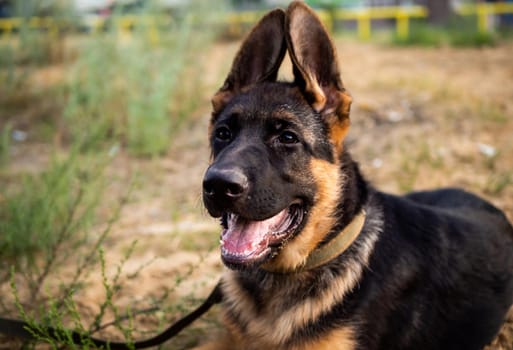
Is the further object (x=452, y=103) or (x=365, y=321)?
(x=452, y=103)

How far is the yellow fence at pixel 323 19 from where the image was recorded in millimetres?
9925

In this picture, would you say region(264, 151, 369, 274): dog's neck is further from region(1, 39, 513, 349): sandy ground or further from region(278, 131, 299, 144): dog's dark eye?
region(1, 39, 513, 349): sandy ground

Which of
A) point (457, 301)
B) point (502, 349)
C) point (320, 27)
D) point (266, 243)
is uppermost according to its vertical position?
point (320, 27)

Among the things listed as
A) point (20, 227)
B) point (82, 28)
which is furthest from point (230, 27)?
point (20, 227)

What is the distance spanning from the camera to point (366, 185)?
3504 mm

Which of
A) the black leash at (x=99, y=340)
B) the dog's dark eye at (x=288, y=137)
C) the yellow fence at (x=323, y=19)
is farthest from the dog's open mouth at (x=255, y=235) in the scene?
the yellow fence at (x=323, y=19)

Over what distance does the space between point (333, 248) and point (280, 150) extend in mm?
610

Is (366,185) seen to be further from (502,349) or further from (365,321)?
(502,349)

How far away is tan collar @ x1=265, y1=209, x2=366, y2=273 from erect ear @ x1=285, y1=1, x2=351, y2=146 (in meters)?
0.49

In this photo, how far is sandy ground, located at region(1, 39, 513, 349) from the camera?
4.53 m

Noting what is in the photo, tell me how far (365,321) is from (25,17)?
29.5ft

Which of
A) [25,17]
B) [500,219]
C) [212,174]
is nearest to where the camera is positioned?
[212,174]

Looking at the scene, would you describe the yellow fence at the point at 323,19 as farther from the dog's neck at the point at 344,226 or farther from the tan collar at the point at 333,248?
the tan collar at the point at 333,248

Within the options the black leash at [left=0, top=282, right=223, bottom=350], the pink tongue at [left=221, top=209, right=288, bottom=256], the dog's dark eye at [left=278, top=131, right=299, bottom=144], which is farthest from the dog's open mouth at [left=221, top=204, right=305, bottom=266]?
the black leash at [left=0, top=282, right=223, bottom=350]
